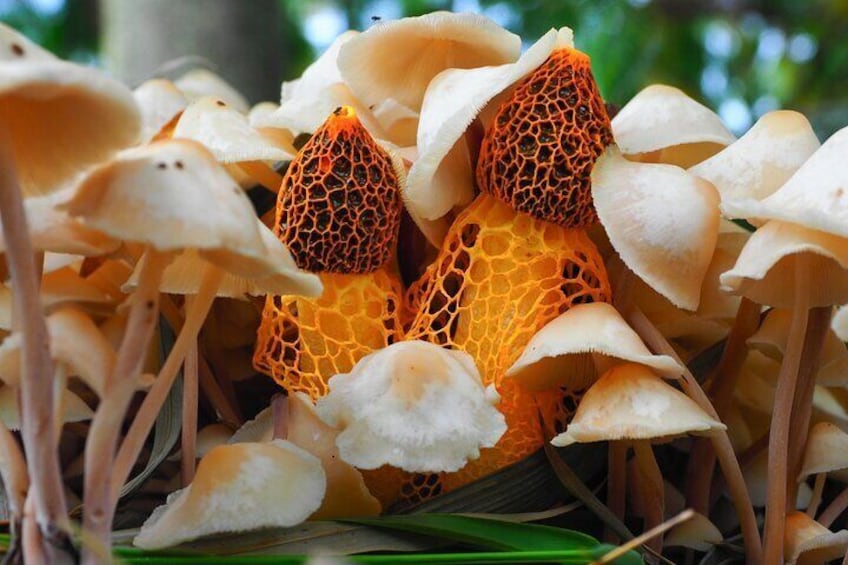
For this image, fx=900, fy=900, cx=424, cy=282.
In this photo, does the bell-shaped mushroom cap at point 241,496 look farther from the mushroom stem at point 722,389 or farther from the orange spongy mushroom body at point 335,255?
the mushroom stem at point 722,389

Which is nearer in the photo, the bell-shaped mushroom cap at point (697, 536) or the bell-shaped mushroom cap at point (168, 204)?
the bell-shaped mushroom cap at point (168, 204)

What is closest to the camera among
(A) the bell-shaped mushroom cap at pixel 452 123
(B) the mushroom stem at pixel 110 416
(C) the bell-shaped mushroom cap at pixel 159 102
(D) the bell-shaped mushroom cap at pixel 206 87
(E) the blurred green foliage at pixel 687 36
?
(B) the mushroom stem at pixel 110 416

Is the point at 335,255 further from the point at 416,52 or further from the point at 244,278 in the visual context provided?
the point at 416,52

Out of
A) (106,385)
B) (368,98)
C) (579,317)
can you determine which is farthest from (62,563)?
(368,98)

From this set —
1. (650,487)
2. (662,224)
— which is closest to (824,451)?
(650,487)

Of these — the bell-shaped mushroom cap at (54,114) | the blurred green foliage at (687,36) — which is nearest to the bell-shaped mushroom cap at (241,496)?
the bell-shaped mushroom cap at (54,114)

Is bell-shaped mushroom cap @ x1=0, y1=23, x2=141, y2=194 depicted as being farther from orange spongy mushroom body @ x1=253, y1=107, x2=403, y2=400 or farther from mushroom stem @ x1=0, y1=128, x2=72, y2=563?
orange spongy mushroom body @ x1=253, y1=107, x2=403, y2=400

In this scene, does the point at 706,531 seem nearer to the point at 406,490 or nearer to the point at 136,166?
the point at 406,490
